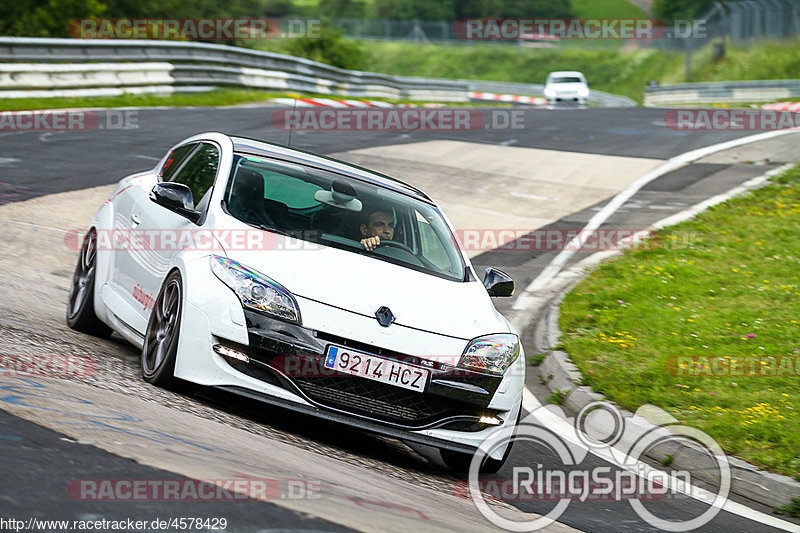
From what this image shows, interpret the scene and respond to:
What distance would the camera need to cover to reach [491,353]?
18.9ft

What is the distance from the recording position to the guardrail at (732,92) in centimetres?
3631

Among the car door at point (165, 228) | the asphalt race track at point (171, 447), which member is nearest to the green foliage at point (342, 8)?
the asphalt race track at point (171, 447)

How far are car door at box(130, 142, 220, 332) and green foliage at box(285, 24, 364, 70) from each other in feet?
126

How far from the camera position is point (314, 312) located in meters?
5.45

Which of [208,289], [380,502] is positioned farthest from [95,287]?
[380,502]

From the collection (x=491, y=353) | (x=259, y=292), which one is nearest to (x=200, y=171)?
(x=259, y=292)

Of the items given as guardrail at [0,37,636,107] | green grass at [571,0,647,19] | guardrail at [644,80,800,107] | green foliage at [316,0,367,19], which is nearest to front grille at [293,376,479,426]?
guardrail at [0,37,636,107]

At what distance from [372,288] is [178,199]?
4.74ft

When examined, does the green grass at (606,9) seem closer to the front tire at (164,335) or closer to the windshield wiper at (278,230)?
the windshield wiper at (278,230)

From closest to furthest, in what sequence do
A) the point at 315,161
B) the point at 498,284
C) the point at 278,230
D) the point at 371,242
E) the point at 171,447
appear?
1. the point at 171,447
2. the point at 278,230
3. the point at 371,242
4. the point at 498,284
5. the point at 315,161

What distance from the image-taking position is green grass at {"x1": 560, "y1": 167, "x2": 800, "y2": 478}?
7.20m

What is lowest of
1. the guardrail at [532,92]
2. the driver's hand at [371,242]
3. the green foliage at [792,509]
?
the guardrail at [532,92]

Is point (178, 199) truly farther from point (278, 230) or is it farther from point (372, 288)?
point (372, 288)

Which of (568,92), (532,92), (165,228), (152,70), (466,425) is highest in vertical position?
(152,70)
